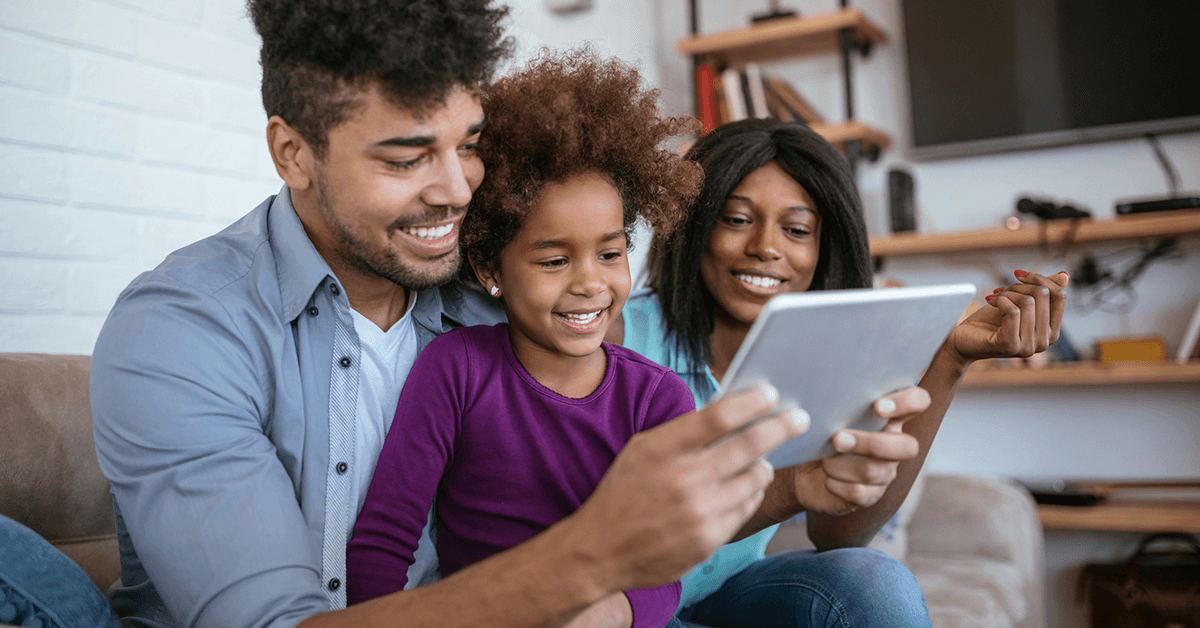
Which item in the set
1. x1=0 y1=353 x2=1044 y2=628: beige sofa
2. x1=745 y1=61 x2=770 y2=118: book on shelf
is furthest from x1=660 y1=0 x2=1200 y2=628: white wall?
x1=0 y1=353 x2=1044 y2=628: beige sofa

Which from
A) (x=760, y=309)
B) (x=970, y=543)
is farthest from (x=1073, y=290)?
(x=760, y=309)

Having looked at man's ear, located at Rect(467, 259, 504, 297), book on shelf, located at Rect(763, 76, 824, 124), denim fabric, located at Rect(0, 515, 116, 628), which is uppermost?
book on shelf, located at Rect(763, 76, 824, 124)

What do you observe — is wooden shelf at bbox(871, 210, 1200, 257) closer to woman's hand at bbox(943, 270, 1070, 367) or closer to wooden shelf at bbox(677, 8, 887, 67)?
wooden shelf at bbox(677, 8, 887, 67)

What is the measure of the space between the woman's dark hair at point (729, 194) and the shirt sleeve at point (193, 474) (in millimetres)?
796

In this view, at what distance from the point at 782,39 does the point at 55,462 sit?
268cm

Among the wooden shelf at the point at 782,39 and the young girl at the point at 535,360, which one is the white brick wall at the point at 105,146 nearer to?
the young girl at the point at 535,360

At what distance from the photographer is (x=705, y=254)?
1.54 m

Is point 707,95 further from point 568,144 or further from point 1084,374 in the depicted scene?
point 568,144

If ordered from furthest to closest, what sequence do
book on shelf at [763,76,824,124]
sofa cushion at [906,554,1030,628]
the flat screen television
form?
book on shelf at [763,76,824,124] → the flat screen television → sofa cushion at [906,554,1030,628]

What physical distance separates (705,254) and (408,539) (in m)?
0.77

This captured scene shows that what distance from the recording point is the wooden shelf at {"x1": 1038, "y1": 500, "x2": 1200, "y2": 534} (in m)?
2.46

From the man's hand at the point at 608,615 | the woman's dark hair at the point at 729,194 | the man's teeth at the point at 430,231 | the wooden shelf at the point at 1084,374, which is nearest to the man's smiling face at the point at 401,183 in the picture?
→ the man's teeth at the point at 430,231

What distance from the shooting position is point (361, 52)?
3.07 ft

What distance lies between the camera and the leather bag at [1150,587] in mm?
2398
